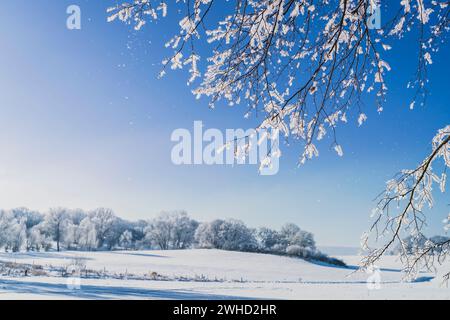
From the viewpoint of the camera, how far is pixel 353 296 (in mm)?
14031

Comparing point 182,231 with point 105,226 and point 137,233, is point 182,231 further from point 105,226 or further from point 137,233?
point 105,226

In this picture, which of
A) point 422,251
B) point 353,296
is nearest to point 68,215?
point 353,296

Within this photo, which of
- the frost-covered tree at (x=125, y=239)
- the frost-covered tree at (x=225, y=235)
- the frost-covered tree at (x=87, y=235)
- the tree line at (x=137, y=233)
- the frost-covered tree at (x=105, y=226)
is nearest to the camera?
the tree line at (x=137, y=233)

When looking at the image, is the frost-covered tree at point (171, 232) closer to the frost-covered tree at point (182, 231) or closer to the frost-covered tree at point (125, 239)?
the frost-covered tree at point (182, 231)

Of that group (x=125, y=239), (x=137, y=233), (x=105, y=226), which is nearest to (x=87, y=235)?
(x=105, y=226)

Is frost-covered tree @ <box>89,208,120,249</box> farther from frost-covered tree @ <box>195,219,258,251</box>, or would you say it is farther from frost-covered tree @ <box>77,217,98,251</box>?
frost-covered tree @ <box>195,219,258,251</box>

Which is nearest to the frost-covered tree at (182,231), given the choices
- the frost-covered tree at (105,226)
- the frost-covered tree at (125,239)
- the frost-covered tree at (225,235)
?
the frost-covered tree at (225,235)

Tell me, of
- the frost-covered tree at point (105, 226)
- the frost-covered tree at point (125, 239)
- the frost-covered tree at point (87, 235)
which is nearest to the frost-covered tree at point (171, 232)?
the frost-covered tree at point (125, 239)

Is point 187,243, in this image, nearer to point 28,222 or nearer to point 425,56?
point 28,222

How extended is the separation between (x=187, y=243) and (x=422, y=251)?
55.5 metres

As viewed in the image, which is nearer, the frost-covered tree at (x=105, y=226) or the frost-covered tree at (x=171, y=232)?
the frost-covered tree at (x=105, y=226)

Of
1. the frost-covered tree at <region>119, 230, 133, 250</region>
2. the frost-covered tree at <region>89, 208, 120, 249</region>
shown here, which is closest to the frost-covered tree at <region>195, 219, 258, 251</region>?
the frost-covered tree at <region>119, 230, 133, 250</region>

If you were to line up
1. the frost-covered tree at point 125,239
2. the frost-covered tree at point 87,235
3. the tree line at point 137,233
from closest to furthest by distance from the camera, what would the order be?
the tree line at point 137,233
the frost-covered tree at point 87,235
the frost-covered tree at point 125,239
